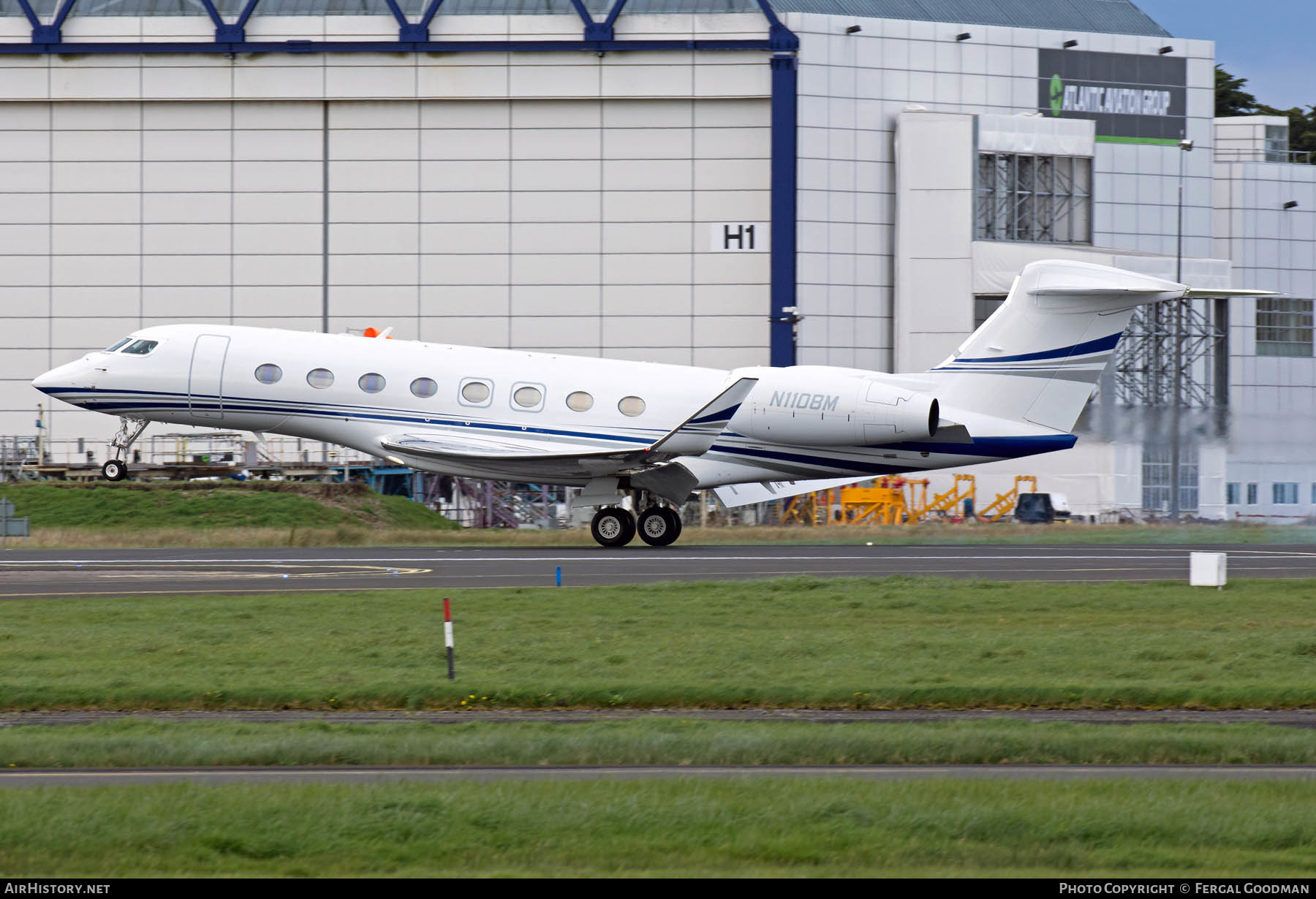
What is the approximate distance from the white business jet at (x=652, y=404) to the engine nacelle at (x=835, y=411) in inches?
1.1

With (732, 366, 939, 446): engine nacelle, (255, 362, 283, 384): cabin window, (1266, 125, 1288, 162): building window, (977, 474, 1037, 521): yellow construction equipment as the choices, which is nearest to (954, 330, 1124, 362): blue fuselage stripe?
(732, 366, 939, 446): engine nacelle

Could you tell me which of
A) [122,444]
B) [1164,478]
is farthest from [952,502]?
[122,444]

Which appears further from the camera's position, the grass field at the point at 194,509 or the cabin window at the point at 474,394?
the grass field at the point at 194,509

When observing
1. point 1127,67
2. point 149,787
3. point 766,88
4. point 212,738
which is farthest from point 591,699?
point 1127,67

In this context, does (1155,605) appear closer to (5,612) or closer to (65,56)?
(5,612)

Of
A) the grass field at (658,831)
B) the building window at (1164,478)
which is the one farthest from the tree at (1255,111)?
the grass field at (658,831)

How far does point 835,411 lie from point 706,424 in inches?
110

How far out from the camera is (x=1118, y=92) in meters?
55.2

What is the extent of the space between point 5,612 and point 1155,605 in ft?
48.8

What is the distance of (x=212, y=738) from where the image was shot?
10695 mm

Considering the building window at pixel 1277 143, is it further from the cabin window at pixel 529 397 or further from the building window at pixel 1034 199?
the cabin window at pixel 529 397

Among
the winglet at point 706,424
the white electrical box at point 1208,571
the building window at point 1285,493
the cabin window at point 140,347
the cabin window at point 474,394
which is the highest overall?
the cabin window at point 140,347

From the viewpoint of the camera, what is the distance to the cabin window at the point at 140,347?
97.2ft

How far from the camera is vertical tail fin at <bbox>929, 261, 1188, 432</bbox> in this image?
28047 mm
